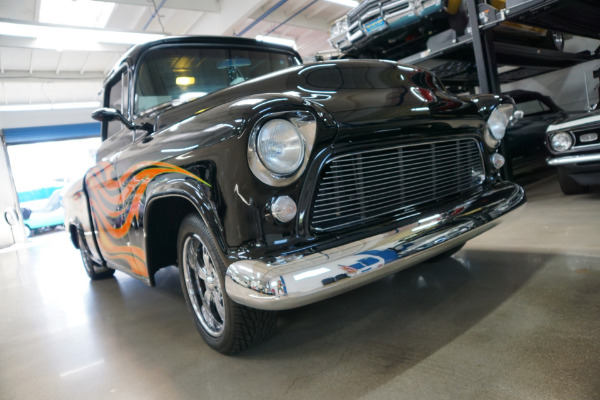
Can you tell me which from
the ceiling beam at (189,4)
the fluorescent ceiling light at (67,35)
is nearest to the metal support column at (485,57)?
the fluorescent ceiling light at (67,35)

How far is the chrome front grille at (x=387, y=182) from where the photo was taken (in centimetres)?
160

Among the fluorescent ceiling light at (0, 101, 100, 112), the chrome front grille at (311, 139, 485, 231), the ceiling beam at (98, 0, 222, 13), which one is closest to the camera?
the chrome front grille at (311, 139, 485, 231)

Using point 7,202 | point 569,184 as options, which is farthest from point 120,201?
point 7,202

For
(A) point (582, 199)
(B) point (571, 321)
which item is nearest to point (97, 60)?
(A) point (582, 199)

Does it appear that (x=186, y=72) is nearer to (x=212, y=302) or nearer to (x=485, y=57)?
(x=212, y=302)

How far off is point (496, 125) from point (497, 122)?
0.02 meters

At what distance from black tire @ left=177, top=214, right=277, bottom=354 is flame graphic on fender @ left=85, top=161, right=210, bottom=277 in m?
0.28

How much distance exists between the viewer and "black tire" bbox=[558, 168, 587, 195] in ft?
13.3

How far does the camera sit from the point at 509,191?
213cm

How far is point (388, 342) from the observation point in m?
1.73

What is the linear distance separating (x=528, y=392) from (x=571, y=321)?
56 centimetres

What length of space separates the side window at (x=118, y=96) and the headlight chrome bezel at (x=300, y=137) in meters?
1.39

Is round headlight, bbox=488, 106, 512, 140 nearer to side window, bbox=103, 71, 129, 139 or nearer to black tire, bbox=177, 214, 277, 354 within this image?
black tire, bbox=177, 214, 277, 354

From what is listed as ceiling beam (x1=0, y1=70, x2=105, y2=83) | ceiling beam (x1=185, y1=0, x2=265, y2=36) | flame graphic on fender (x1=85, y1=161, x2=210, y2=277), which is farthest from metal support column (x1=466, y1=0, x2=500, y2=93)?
ceiling beam (x1=0, y1=70, x2=105, y2=83)
